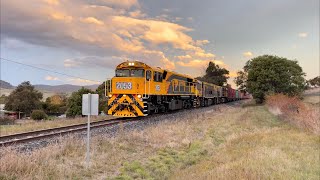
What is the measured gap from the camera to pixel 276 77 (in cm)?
5244

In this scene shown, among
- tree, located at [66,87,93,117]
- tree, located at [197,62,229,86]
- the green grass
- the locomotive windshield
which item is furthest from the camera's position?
tree, located at [197,62,229,86]

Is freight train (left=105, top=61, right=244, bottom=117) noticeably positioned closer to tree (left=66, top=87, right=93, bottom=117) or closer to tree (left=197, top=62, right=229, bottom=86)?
tree (left=66, top=87, right=93, bottom=117)

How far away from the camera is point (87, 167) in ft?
31.2

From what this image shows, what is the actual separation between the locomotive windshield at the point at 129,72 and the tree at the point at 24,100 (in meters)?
66.7

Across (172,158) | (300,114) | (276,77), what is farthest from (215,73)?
(172,158)

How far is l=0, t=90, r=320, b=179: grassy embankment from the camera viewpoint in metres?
8.85

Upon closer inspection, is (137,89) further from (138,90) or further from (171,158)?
(171,158)

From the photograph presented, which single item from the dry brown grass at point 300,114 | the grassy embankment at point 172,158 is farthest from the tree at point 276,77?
the grassy embankment at point 172,158

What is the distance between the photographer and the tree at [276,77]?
53.0m

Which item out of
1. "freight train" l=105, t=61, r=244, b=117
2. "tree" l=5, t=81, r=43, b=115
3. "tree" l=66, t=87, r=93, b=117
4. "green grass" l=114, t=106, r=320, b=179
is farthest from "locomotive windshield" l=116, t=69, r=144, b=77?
"tree" l=5, t=81, r=43, b=115

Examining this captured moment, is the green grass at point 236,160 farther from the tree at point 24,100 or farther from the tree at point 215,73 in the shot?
the tree at point 215,73

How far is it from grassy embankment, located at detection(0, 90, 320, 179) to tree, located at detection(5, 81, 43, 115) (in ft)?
246

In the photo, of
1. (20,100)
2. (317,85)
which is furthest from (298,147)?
(317,85)

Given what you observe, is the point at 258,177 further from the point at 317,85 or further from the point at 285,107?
the point at 317,85
